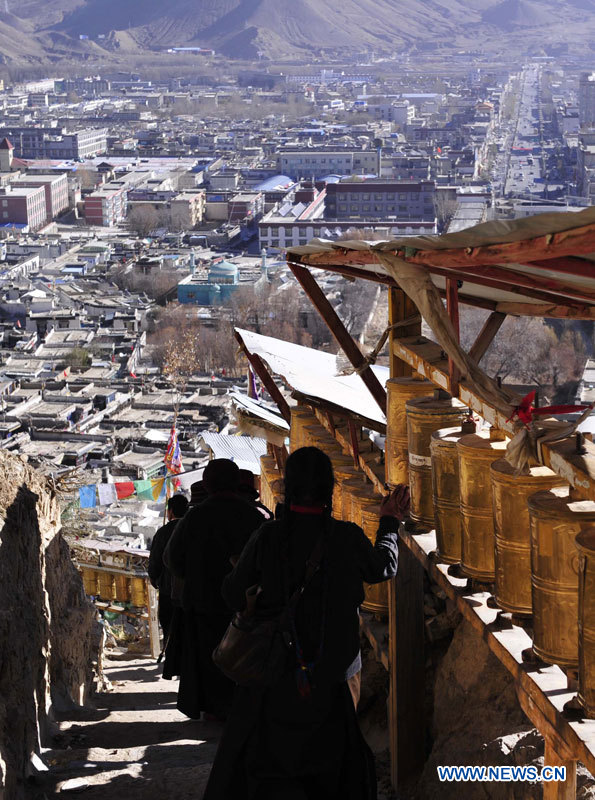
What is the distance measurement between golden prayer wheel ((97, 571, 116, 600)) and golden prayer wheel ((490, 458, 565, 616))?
4562mm

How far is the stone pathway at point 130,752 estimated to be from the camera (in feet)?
8.69

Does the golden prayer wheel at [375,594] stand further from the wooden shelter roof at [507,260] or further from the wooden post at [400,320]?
the wooden shelter roof at [507,260]

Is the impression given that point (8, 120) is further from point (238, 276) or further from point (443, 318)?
point (443, 318)

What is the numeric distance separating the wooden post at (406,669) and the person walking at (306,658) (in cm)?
56

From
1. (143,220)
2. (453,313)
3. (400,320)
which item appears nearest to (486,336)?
(400,320)

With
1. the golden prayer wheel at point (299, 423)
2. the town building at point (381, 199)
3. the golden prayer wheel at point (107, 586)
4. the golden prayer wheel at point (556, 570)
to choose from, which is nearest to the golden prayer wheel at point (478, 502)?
the golden prayer wheel at point (556, 570)

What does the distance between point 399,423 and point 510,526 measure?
67cm

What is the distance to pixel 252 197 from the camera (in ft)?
139

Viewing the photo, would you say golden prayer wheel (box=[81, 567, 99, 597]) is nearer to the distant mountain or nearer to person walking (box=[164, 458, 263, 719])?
person walking (box=[164, 458, 263, 719])

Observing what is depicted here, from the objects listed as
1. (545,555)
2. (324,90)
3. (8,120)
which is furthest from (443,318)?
(324,90)

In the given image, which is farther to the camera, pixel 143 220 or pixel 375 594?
pixel 143 220

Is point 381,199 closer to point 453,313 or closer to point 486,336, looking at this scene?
point 486,336

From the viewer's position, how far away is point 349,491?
106 inches

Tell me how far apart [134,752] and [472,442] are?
4.67ft
